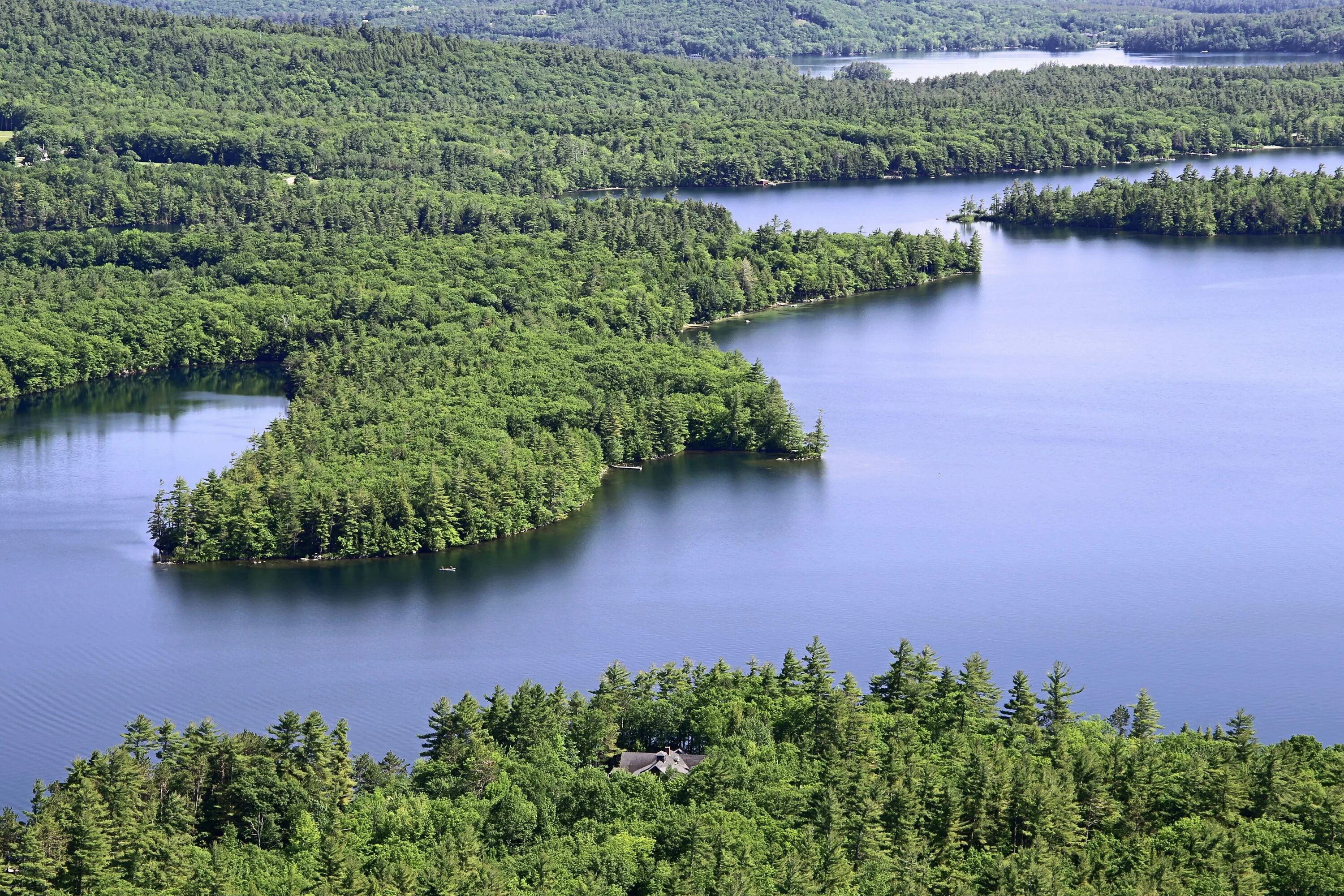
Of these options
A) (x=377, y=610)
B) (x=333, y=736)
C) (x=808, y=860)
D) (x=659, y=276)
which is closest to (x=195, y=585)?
(x=377, y=610)

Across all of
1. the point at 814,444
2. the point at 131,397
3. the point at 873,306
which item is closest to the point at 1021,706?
the point at 814,444

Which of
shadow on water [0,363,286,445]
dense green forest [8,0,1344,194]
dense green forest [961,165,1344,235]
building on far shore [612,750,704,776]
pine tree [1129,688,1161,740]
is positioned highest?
dense green forest [8,0,1344,194]

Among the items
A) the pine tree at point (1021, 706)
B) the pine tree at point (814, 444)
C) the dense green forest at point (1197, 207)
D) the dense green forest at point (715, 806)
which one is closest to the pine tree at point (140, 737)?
the dense green forest at point (715, 806)

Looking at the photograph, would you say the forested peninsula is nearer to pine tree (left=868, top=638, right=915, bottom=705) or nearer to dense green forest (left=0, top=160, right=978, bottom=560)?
dense green forest (left=0, top=160, right=978, bottom=560)

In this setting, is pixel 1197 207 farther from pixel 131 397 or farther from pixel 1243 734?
pixel 1243 734

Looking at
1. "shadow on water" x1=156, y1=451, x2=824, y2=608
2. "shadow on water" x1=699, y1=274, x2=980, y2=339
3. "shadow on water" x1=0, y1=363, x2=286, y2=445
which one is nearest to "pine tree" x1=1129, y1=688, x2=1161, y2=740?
"shadow on water" x1=156, y1=451, x2=824, y2=608

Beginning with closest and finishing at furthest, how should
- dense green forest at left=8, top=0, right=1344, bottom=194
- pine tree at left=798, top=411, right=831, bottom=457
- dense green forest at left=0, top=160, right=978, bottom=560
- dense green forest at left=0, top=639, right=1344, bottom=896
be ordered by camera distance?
dense green forest at left=0, top=639, right=1344, bottom=896, dense green forest at left=0, top=160, right=978, bottom=560, pine tree at left=798, top=411, right=831, bottom=457, dense green forest at left=8, top=0, right=1344, bottom=194
